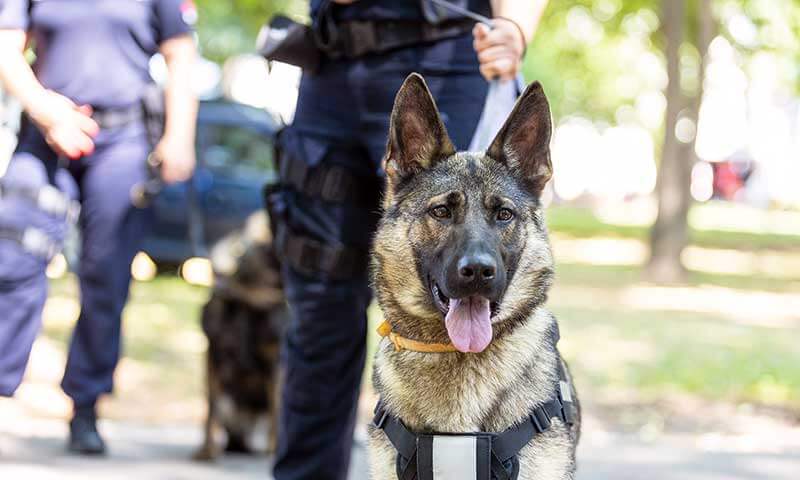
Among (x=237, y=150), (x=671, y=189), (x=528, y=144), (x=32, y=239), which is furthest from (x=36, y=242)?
(x=671, y=189)

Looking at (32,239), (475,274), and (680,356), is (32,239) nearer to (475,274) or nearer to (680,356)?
(475,274)

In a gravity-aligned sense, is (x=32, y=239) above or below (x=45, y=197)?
below

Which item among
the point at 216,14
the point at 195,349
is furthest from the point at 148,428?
the point at 216,14

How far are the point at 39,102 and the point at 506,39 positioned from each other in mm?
2093

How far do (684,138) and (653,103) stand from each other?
43830mm

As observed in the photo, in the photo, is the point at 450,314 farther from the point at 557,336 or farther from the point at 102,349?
the point at 102,349

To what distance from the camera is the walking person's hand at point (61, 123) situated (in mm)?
4328

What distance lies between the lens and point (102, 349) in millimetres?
4773

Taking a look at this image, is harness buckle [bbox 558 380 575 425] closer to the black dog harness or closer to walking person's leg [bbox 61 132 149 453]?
the black dog harness

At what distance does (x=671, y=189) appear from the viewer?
16594mm

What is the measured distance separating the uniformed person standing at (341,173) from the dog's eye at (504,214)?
2.31 feet

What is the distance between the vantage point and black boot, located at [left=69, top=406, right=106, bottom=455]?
4.85 metres

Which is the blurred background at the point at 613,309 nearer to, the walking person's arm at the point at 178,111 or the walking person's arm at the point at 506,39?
the walking person's arm at the point at 178,111

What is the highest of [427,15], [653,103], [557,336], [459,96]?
[427,15]
